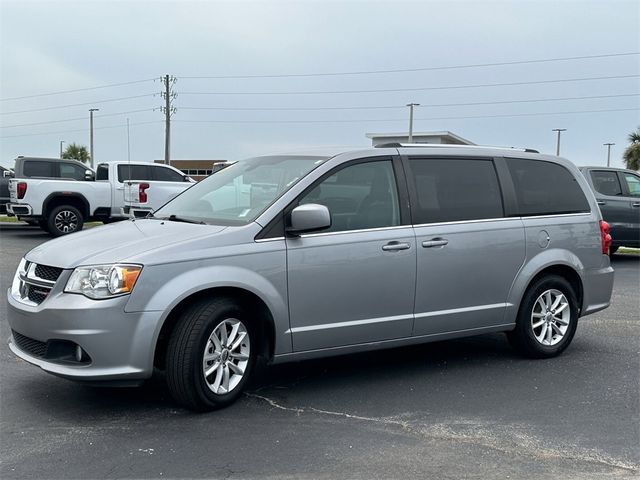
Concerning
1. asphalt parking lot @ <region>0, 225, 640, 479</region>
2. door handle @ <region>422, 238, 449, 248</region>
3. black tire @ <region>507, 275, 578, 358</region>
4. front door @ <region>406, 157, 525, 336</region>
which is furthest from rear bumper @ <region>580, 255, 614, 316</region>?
door handle @ <region>422, 238, 449, 248</region>

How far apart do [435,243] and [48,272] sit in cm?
290

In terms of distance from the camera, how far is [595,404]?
5.26m

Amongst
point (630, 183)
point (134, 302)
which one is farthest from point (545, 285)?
point (630, 183)

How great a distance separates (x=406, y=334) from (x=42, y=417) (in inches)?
107

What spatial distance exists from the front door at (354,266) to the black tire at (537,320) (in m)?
1.30

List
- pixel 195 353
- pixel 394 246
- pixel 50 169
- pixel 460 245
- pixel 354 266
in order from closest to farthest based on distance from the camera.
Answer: pixel 195 353 < pixel 354 266 < pixel 394 246 < pixel 460 245 < pixel 50 169

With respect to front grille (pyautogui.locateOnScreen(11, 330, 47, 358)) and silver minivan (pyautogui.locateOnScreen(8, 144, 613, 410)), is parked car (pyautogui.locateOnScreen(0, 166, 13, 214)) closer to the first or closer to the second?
silver minivan (pyautogui.locateOnScreen(8, 144, 613, 410))

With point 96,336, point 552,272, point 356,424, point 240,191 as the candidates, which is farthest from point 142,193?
point 356,424

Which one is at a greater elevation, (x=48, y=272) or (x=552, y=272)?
(x=48, y=272)

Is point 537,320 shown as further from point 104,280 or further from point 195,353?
point 104,280

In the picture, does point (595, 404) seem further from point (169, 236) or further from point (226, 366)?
point (169, 236)

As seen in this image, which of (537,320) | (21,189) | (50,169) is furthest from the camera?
(50,169)

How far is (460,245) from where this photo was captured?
589cm

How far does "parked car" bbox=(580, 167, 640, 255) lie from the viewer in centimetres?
1443
